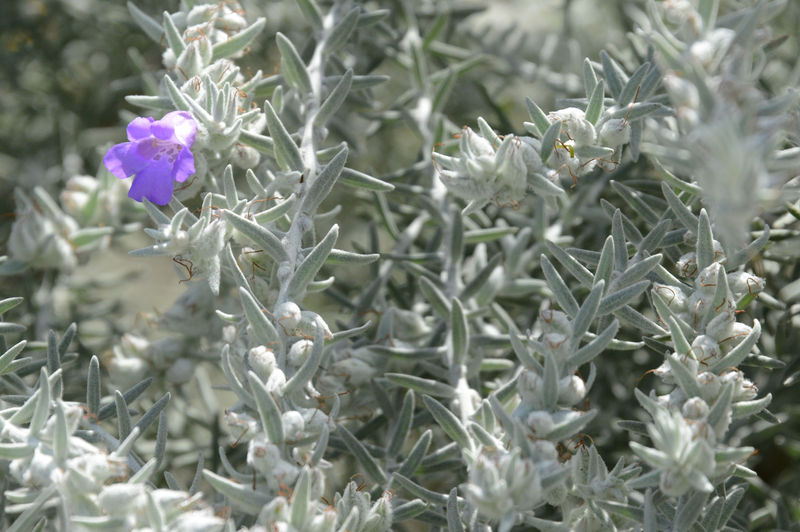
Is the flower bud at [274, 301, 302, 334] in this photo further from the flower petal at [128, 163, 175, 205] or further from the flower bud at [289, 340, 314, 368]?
the flower petal at [128, 163, 175, 205]

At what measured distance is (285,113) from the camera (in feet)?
4.43

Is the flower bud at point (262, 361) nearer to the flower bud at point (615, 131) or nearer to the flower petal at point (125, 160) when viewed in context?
the flower petal at point (125, 160)

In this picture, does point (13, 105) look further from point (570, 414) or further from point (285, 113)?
point (570, 414)

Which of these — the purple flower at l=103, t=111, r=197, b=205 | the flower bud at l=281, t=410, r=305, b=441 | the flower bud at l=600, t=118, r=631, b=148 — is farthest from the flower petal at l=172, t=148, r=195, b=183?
the flower bud at l=600, t=118, r=631, b=148

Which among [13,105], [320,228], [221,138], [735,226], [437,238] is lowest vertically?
[320,228]

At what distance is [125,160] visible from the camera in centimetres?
105

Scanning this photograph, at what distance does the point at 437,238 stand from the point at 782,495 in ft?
2.13

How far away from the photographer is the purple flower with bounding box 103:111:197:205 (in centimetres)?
98

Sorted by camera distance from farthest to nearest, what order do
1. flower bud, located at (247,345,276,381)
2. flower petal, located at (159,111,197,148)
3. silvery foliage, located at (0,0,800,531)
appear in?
1. flower petal, located at (159,111,197,148)
2. flower bud, located at (247,345,276,381)
3. silvery foliage, located at (0,0,800,531)

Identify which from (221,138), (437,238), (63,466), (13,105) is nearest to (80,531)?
(63,466)

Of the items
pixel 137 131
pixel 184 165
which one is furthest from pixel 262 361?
pixel 137 131

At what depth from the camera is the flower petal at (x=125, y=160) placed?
3.40 feet

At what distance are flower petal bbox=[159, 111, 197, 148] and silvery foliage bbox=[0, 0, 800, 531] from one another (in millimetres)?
17

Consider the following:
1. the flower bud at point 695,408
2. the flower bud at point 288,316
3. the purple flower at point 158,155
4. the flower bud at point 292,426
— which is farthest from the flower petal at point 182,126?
the flower bud at point 695,408
